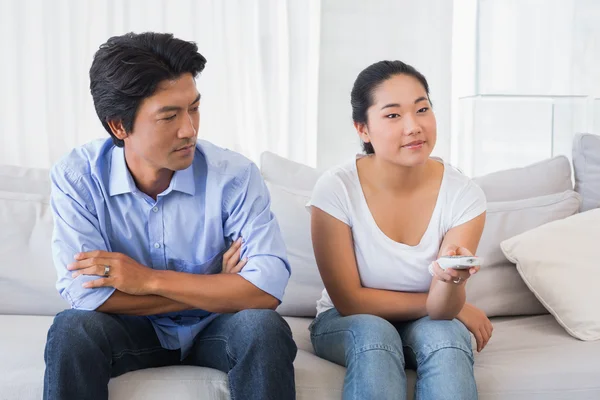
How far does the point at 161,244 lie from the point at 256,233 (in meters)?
0.22

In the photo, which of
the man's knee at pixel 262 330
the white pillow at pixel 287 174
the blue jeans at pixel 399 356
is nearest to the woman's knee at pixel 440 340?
the blue jeans at pixel 399 356

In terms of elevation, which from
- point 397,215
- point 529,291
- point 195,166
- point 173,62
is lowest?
point 529,291

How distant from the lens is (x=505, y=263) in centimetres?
232

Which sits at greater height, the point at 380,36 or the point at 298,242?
the point at 380,36

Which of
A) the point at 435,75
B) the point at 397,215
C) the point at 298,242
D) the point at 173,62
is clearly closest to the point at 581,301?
the point at 397,215

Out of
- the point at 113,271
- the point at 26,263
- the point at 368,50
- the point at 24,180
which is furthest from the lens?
the point at 368,50

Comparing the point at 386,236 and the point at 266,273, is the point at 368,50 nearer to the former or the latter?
the point at 386,236

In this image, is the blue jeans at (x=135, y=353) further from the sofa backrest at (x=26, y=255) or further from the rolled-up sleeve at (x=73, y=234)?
the sofa backrest at (x=26, y=255)

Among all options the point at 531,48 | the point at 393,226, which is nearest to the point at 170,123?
the point at 393,226

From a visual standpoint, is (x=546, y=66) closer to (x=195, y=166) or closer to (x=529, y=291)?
(x=529, y=291)

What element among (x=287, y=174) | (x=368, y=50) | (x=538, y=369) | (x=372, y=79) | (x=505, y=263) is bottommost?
(x=538, y=369)

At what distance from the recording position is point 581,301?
2139 mm

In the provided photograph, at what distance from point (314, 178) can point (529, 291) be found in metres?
0.69

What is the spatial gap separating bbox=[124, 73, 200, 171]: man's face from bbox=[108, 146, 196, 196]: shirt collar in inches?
2.9
